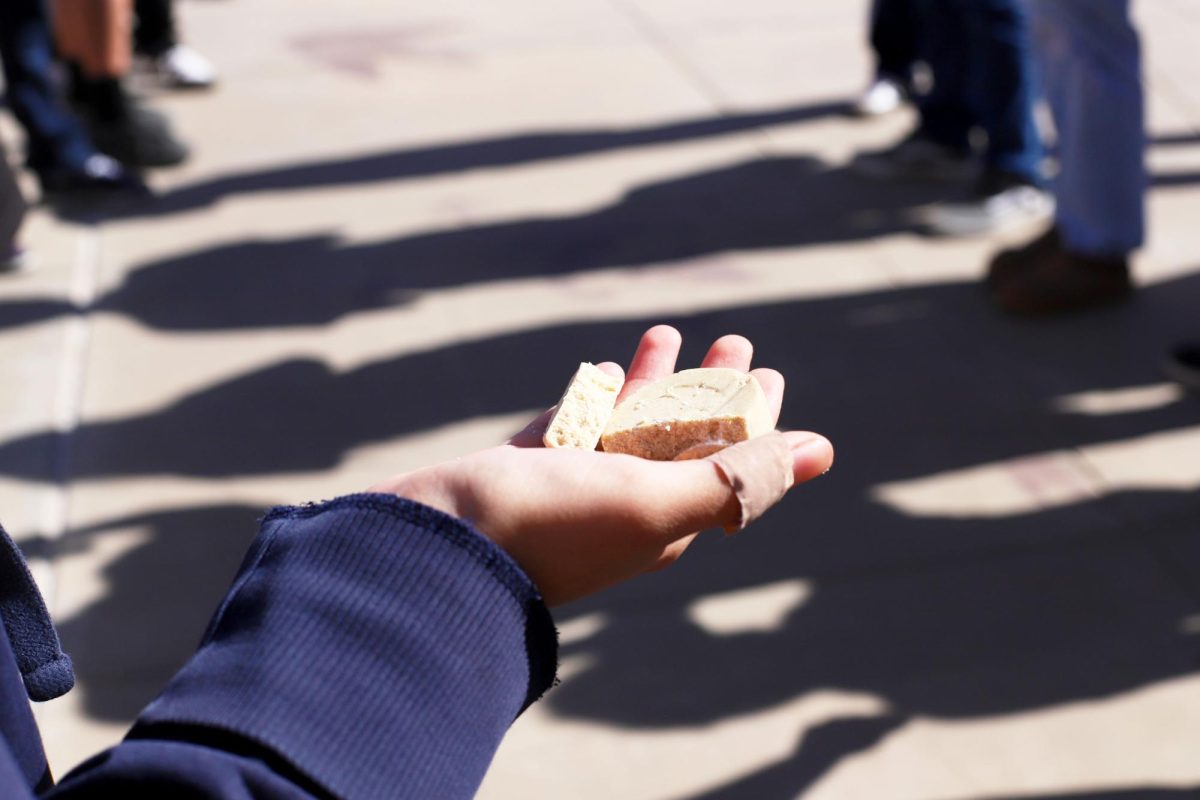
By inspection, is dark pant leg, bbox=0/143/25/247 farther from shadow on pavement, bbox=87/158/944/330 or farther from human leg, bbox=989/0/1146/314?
→ human leg, bbox=989/0/1146/314

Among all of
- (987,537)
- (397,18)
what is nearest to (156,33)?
(397,18)

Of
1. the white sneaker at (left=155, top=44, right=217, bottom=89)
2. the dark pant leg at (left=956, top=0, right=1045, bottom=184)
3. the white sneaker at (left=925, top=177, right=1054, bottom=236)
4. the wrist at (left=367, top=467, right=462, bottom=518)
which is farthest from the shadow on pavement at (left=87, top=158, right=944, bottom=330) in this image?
the wrist at (left=367, top=467, right=462, bottom=518)

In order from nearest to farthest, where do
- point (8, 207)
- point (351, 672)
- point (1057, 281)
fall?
point (351, 672)
point (8, 207)
point (1057, 281)

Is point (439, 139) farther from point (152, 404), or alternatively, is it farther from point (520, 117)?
point (152, 404)

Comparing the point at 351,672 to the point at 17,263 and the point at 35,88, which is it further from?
the point at 35,88

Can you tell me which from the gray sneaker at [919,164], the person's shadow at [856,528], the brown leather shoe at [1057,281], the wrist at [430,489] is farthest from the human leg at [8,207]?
the gray sneaker at [919,164]

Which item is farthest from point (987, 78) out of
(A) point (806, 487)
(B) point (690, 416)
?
(B) point (690, 416)

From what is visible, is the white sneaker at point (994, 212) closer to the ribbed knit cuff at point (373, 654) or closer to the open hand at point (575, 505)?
the open hand at point (575, 505)
